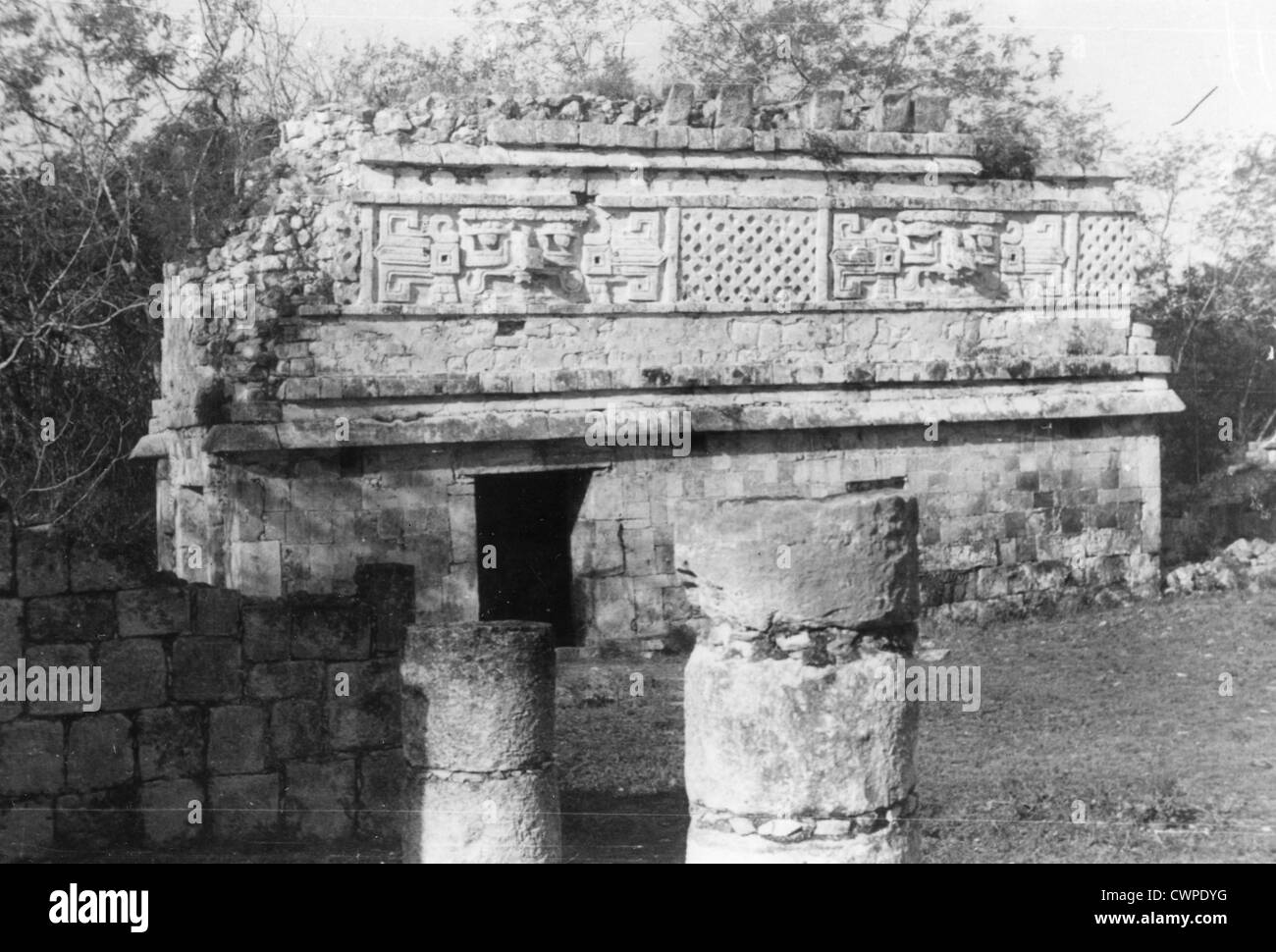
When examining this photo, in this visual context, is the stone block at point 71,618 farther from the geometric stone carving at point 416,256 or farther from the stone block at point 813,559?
the geometric stone carving at point 416,256

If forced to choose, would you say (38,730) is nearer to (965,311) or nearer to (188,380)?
(188,380)

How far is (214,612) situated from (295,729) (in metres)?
0.70

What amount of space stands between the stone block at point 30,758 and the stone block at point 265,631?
0.94m

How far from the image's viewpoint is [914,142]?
1323cm

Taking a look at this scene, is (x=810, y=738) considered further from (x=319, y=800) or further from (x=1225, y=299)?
(x=1225, y=299)

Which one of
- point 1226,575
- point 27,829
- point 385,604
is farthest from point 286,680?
point 1226,575

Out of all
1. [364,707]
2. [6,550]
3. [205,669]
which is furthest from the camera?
[364,707]

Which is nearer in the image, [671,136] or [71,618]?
[71,618]

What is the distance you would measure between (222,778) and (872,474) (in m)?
6.90

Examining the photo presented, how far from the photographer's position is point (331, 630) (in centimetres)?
764

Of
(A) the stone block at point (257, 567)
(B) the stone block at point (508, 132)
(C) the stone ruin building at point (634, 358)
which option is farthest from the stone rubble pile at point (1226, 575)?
(A) the stone block at point (257, 567)

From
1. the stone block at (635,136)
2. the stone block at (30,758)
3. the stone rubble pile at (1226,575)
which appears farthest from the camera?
the stone rubble pile at (1226,575)

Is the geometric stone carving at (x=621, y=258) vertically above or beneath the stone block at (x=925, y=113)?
beneath

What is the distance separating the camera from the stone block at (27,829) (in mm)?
7055
